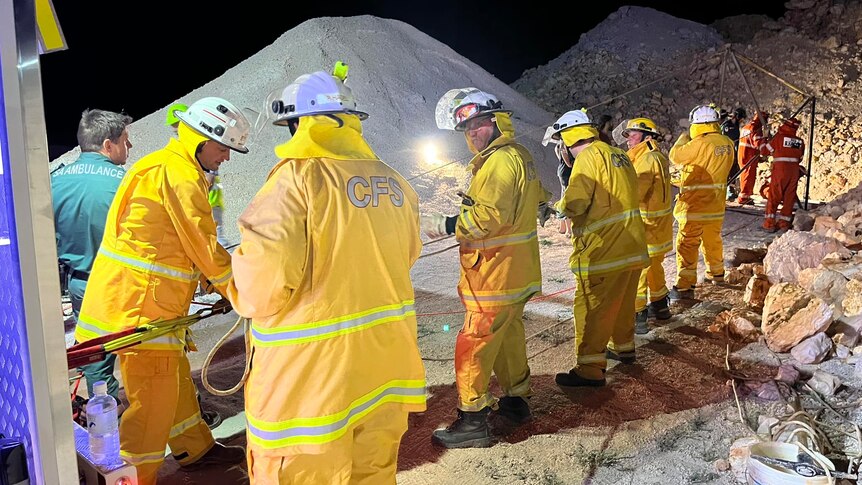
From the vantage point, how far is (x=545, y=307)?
6859 millimetres

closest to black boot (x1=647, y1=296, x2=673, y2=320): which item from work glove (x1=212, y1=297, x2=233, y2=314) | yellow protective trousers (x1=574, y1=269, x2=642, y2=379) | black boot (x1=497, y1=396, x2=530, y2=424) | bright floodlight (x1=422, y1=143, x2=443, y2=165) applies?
yellow protective trousers (x1=574, y1=269, x2=642, y2=379)

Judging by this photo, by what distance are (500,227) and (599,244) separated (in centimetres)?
121

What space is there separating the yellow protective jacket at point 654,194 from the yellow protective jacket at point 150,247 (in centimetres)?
441

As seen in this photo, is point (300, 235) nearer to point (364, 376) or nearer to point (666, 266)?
point (364, 376)

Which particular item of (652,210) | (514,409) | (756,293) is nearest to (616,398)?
(514,409)

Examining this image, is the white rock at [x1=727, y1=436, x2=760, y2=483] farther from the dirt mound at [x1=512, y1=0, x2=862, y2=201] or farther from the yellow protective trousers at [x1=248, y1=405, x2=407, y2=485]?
the dirt mound at [x1=512, y1=0, x2=862, y2=201]

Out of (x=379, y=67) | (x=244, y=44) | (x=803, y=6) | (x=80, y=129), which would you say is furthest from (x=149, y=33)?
(x=803, y=6)

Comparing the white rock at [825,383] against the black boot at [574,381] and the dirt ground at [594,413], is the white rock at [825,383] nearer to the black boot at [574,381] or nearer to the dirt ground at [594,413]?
the dirt ground at [594,413]

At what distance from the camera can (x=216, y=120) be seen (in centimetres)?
322

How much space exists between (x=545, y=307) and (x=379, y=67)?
10.6 m

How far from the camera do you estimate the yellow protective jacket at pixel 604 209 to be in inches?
182

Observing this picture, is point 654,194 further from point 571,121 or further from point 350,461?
point 350,461

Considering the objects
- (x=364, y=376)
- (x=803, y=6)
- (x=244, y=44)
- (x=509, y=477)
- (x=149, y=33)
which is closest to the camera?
(x=364, y=376)

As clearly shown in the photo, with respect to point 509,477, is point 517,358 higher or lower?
higher
